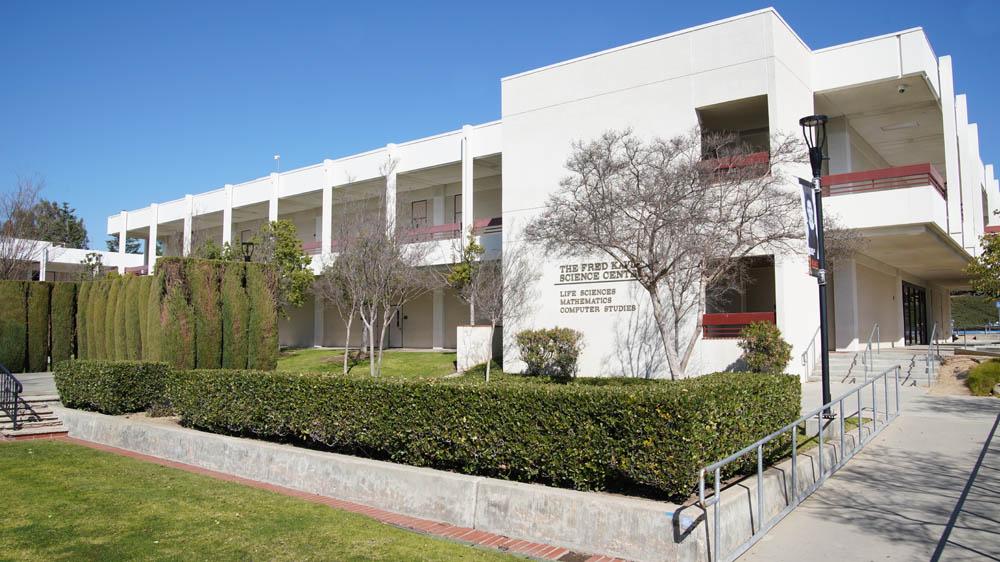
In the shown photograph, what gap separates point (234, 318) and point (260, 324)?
593mm

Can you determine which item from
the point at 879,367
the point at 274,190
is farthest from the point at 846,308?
the point at 274,190

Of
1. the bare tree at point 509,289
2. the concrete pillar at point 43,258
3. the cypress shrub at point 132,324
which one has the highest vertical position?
the concrete pillar at point 43,258

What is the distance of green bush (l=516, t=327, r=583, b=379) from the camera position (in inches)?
766

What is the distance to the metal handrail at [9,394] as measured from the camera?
12.8 metres

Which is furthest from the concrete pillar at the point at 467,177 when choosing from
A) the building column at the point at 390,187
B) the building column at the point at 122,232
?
the building column at the point at 122,232

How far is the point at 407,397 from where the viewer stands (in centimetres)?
801

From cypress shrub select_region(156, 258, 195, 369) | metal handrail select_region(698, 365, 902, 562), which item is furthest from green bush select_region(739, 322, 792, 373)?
cypress shrub select_region(156, 258, 195, 369)

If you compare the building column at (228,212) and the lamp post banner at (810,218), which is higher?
the building column at (228,212)

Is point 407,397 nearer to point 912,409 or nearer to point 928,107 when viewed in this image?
point 912,409

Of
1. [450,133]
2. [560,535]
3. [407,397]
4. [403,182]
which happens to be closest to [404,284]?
[450,133]

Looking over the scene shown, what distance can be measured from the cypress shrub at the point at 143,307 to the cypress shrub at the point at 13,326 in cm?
867

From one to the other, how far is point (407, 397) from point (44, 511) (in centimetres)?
389

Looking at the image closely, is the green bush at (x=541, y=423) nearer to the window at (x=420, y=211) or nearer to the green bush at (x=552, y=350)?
the green bush at (x=552, y=350)

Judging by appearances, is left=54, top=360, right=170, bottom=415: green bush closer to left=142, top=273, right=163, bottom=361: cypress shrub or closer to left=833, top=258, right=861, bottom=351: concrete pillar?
left=142, top=273, right=163, bottom=361: cypress shrub
